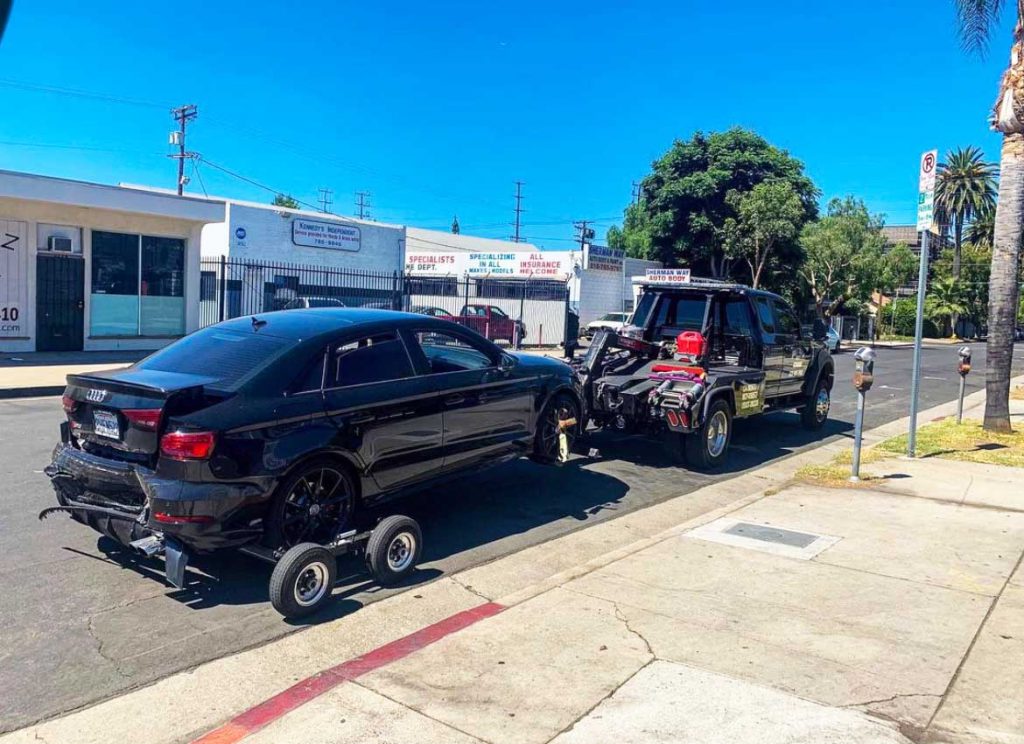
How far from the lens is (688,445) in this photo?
926cm

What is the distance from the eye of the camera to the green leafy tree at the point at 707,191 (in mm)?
38594

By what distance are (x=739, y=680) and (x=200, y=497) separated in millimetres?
3064

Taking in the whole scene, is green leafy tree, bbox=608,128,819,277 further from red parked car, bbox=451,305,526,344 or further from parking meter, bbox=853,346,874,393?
parking meter, bbox=853,346,874,393

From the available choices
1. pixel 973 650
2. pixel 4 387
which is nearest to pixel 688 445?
pixel 973 650

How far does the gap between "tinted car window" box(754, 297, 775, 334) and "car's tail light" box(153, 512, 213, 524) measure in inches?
307

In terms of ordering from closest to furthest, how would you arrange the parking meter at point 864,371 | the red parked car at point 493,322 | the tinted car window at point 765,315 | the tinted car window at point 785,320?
the parking meter at point 864,371 < the tinted car window at point 765,315 < the tinted car window at point 785,320 < the red parked car at point 493,322

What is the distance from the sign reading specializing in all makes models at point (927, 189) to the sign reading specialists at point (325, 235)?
82.9ft

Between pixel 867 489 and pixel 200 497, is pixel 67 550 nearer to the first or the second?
pixel 200 497

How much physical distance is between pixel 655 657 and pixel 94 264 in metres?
19.2

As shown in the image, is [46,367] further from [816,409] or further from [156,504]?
[816,409]

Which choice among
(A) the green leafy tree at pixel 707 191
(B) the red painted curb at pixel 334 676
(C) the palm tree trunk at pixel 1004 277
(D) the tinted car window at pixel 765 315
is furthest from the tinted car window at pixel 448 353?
(A) the green leafy tree at pixel 707 191

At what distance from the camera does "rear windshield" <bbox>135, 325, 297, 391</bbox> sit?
5.32 meters

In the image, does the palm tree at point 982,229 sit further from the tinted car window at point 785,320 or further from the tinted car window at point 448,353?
the tinted car window at point 448,353

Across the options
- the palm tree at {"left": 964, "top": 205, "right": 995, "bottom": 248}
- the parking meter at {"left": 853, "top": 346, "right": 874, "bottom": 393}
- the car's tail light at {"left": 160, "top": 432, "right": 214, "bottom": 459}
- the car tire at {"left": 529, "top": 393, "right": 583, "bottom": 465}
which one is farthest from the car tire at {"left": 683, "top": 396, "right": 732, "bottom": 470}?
the palm tree at {"left": 964, "top": 205, "right": 995, "bottom": 248}
